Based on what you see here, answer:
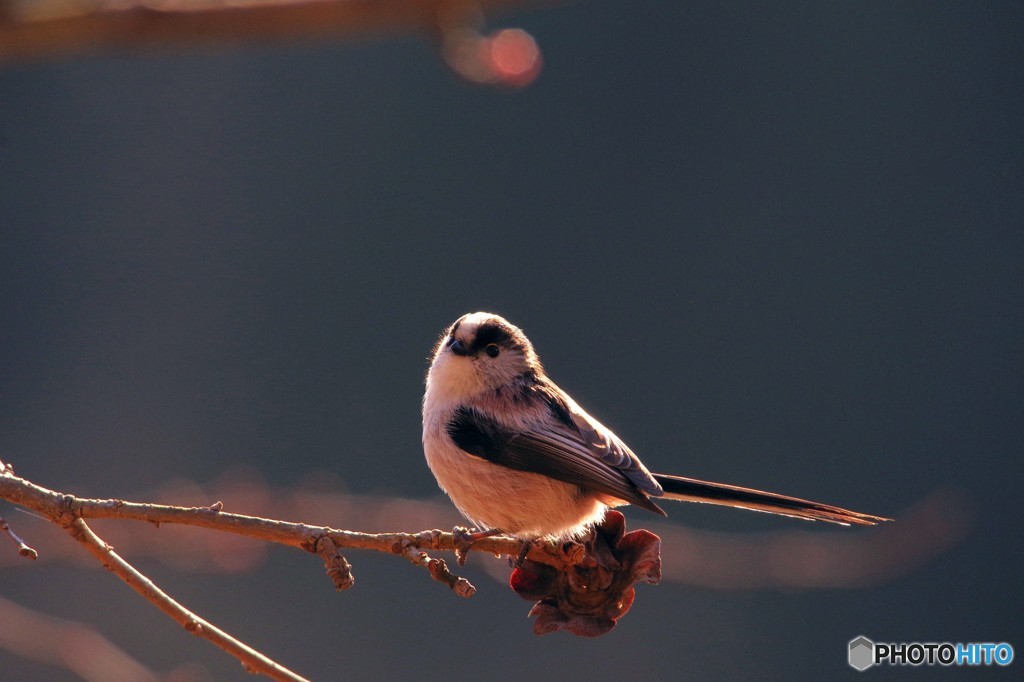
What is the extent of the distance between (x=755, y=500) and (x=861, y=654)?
121 cm

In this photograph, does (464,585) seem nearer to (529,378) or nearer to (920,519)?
(529,378)

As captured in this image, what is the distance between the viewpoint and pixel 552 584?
1.94 meters

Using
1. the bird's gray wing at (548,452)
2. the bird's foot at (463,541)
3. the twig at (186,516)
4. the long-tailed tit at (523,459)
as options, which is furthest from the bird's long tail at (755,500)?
the twig at (186,516)

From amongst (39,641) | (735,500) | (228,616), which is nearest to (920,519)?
(735,500)

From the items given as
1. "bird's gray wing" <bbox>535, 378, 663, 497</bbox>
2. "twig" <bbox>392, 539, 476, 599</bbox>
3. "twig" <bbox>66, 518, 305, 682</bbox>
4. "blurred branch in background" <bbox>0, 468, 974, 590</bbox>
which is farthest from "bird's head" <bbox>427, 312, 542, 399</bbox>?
"twig" <bbox>66, 518, 305, 682</bbox>

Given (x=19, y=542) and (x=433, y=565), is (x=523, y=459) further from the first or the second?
(x=19, y=542)

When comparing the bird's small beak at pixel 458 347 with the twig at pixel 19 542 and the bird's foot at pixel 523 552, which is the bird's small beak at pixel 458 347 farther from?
the twig at pixel 19 542

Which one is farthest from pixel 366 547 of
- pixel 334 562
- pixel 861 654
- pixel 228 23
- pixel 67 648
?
pixel 861 654

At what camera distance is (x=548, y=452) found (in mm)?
Answer: 2611

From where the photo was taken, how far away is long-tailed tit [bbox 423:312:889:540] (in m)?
2.49

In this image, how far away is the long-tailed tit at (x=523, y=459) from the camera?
8.17 feet

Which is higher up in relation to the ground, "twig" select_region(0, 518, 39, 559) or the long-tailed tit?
the long-tailed tit

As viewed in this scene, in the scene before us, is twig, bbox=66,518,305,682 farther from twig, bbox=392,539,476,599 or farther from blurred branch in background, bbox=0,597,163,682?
blurred branch in background, bbox=0,597,163,682

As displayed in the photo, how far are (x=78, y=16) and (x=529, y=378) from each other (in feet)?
5.15
